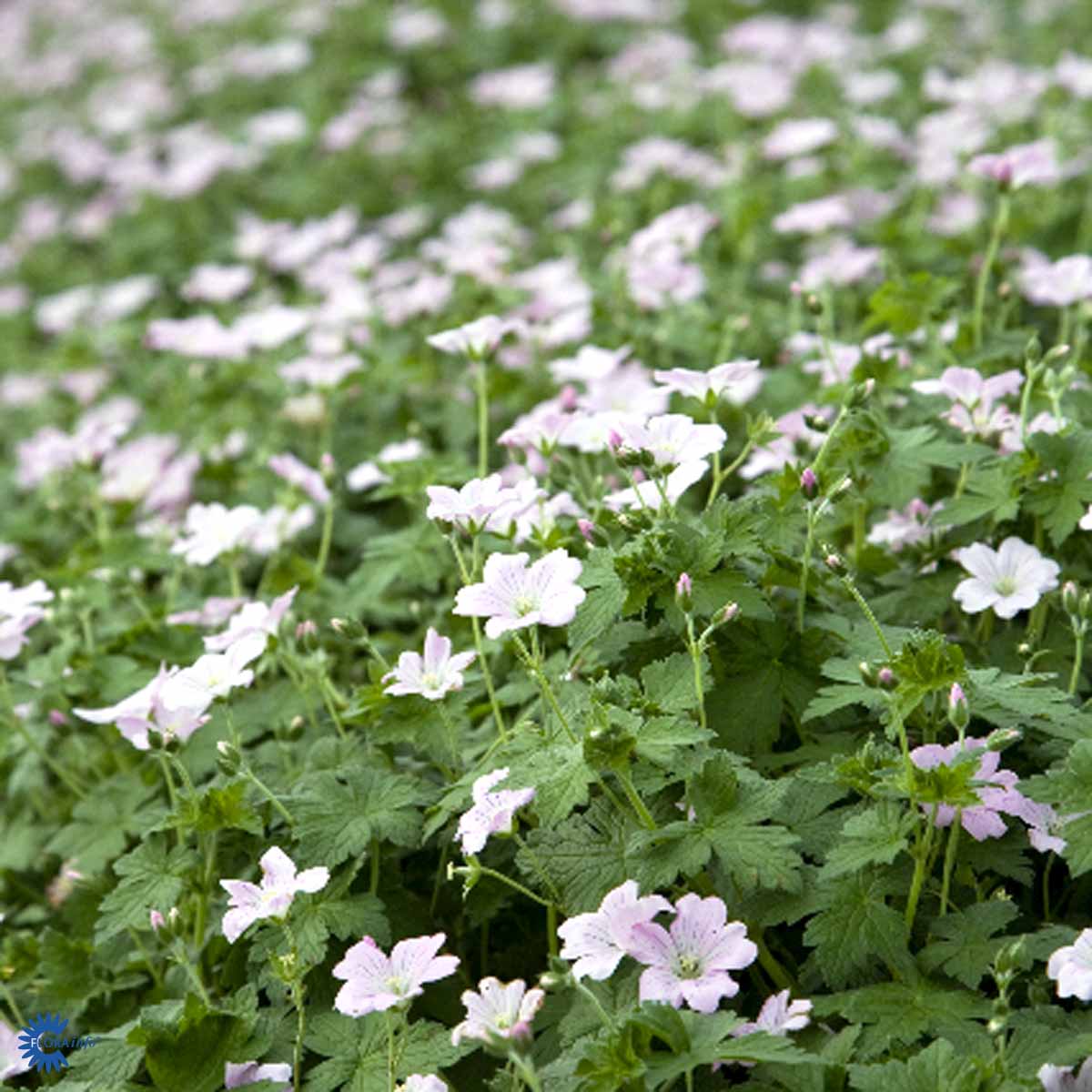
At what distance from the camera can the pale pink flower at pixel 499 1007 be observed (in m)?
1.81

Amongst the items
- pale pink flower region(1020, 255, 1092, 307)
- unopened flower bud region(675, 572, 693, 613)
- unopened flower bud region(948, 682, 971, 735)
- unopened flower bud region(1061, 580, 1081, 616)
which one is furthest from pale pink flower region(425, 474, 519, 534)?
pale pink flower region(1020, 255, 1092, 307)

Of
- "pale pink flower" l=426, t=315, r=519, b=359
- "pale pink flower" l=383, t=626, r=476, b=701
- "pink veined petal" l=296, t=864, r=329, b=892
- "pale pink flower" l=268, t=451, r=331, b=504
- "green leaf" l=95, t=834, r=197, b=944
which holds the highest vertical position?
"pale pink flower" l=426, t=315, r=519, b=359

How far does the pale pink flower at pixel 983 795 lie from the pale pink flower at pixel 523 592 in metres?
0.51

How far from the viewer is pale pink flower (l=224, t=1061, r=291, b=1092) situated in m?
2.02

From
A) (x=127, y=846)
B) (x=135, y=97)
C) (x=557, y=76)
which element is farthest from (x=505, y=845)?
(x=135, y=97)

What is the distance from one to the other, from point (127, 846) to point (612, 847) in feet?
3.51

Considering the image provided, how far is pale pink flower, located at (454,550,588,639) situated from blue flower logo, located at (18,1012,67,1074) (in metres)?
0.94

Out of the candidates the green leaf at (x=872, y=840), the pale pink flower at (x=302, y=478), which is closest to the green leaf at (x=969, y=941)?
the green leaf at (x=872, y=840)

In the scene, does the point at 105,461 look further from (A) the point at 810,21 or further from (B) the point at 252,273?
(A) the point at 810,21

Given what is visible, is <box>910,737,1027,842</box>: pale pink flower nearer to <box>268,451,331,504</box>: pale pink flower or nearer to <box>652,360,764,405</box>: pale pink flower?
<box>652,360,764,405</box>: pale pink flower

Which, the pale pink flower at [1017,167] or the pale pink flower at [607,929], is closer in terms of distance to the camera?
the pale pink flower at [607,929]

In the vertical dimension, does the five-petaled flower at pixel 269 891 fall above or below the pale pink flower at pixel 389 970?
above

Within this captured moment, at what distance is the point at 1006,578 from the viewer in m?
2.33

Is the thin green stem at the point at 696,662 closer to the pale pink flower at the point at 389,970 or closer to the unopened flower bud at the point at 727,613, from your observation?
the unopened flower bud at the point at 727,613
